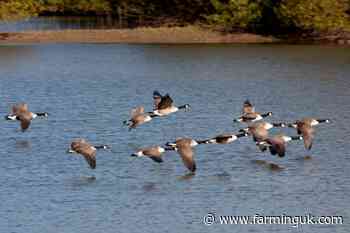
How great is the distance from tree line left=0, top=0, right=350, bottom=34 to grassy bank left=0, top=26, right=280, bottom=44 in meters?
0.71

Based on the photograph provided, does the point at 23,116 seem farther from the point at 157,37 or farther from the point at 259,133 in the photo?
the point at 157,37

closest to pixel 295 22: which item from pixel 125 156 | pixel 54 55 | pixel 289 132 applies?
pixel 54 55

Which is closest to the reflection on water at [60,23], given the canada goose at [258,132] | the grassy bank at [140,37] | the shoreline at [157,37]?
the grassy bank at [140,37]

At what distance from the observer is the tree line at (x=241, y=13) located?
44438mm

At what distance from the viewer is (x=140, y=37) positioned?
4781 cm

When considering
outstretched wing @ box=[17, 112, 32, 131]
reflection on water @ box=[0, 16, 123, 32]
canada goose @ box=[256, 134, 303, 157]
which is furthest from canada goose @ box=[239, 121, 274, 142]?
reflection on water @ box=[0, 16, 123, 32]

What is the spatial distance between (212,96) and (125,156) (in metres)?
9.64

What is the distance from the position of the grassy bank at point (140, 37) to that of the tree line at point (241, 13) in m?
0.71

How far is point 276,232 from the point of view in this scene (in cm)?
1706

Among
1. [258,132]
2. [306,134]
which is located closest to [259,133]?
[258,132]

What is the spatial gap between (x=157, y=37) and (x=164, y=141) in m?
24.0

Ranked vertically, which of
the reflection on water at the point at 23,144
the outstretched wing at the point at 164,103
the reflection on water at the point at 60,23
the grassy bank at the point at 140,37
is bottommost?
the reflection on water at the point at 60,23

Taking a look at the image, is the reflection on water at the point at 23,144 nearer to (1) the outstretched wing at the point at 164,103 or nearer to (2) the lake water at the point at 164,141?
(2) the lake water at the point at 164,141

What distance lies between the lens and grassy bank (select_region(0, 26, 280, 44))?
4731 cm
